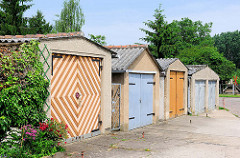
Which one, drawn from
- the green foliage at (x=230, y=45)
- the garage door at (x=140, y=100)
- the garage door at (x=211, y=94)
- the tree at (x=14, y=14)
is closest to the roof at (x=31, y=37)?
the garage door at (x=140, y=100)

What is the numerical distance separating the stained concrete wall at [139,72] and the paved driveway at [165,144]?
0.73 m

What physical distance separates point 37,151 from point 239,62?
265 ft

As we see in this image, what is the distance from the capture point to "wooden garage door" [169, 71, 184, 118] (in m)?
15.0

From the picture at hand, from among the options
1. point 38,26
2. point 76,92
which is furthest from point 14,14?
point 76,92

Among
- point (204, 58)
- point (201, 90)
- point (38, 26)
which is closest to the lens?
point (201, 90)

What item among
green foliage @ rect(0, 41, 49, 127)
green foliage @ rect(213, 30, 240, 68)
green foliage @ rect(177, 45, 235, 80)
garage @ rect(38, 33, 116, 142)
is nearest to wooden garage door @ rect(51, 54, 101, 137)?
garage @ rect(38, 33, 116, 142)

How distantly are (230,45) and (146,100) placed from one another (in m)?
75.2

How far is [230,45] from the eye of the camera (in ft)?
262

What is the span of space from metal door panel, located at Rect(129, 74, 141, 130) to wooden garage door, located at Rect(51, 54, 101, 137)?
1.93 meters

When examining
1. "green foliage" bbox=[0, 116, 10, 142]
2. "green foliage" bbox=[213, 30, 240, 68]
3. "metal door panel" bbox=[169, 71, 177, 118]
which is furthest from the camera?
"green foliage" bbox=[213, 30, 240, 68]

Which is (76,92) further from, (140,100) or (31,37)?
(140,100)

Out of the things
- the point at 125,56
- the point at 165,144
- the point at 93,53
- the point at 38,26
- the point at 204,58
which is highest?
the point at 38,26

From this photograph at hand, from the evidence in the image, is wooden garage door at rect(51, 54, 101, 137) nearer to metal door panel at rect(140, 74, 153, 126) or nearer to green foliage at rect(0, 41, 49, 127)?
green foliage at rect(0, 41, 49, 127)

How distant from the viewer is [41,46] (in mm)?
7379
